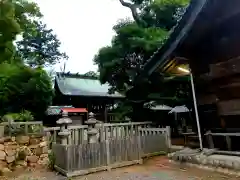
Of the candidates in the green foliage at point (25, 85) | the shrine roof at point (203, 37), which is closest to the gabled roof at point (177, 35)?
the shrine roof at point (203, 37)

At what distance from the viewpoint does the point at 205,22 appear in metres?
5.00

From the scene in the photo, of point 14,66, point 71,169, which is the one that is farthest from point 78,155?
point 14,66

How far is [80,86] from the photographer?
21859 millimetres

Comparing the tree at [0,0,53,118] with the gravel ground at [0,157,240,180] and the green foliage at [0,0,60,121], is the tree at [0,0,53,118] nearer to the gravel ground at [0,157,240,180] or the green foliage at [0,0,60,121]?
the green foliage at [0,0,60,121]

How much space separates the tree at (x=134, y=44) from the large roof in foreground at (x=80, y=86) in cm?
612

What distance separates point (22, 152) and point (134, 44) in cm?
715

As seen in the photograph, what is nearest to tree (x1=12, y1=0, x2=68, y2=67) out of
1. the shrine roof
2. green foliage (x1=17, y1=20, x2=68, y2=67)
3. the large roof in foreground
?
green foliage (x1=17, y1=20, x2=68, y2=67)

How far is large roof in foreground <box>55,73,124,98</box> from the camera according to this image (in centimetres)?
1967

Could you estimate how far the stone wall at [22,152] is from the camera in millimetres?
8414

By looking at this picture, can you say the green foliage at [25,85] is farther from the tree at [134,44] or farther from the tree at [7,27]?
the tree at [134,44]

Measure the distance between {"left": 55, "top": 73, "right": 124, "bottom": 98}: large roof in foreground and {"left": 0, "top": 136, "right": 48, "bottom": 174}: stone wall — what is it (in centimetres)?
965

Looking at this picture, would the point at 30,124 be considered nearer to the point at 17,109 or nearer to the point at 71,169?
the point at 71,169

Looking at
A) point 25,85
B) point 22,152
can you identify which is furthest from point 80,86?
point 22,152

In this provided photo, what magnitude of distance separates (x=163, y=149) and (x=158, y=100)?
11.0ft
